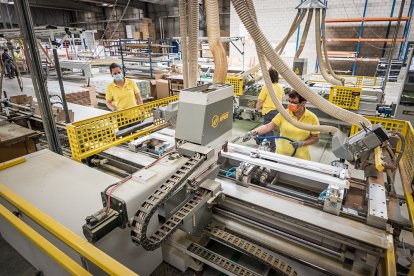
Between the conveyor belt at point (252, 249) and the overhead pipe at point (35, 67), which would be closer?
the conveyor belt at point (252, 249)

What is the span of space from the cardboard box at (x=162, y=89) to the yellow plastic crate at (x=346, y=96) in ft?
15.6

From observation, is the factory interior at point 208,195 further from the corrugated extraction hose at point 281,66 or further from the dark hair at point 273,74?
the dark hair at point 273,74

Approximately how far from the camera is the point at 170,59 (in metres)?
10.3

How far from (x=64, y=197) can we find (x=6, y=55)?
13501 mm

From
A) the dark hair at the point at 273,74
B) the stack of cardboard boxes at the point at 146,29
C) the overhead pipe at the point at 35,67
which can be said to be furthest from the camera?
the stack of cardboard boxes at the point at 146,29

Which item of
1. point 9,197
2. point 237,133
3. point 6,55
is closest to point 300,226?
point 9,197

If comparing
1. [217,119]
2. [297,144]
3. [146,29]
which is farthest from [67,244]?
[146,29]

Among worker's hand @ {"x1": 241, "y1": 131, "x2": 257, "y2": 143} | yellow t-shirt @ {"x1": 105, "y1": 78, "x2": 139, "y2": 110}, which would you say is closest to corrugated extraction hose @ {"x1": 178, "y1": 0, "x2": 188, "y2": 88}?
worker's hand @ {"x1": 241, "y1": 131, "x2": 257, "y2": 143}

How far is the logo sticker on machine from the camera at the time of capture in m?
1.50

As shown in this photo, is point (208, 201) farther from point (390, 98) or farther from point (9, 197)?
point (390, 98)

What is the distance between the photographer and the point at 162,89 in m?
7.77

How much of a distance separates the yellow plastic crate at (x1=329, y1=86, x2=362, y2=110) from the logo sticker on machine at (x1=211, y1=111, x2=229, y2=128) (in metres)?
3.71

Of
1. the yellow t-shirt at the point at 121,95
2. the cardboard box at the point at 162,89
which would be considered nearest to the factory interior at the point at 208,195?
the yellow t-shirt at the point at 121,95

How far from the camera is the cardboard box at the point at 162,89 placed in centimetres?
765
